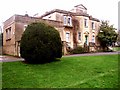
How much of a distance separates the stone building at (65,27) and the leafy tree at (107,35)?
3.81 ft

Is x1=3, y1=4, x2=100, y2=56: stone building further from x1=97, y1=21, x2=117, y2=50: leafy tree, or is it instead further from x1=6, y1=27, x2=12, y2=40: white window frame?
x1=97, y1=21, x2=117, y2=50: leafy tree

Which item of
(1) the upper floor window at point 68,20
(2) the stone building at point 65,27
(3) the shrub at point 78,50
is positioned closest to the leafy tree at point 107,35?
(2) the stone building at point 65,27

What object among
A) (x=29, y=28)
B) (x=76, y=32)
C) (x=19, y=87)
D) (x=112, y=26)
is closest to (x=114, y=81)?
(x=19, y=87)

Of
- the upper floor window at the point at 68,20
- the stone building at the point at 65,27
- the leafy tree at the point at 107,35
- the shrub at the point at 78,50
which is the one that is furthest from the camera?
the leafy tree at the point at 107,35

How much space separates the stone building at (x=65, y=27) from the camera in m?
31.6

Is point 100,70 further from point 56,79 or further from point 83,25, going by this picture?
point 83,25

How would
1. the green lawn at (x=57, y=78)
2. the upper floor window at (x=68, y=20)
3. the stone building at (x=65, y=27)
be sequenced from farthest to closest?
the upper floor window at (x=68, y=20) < the stone building at (x=65, y=27) < the green lawn at (x=57, y=78)

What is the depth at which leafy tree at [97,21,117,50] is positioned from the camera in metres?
44.9

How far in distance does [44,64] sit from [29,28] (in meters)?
3.98

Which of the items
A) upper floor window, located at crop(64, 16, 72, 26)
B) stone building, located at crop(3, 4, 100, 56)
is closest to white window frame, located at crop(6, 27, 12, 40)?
stone building, located at crop(3, 4, 100, 56)

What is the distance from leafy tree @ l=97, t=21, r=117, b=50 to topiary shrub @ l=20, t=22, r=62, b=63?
25.8 meters

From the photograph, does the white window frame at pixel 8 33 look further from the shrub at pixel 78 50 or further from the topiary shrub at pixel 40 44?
the topiary shrub at pixel 40 44

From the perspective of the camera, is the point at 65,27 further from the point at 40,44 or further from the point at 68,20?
the point at 40,44

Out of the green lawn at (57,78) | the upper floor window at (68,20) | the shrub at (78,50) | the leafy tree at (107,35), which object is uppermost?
the upper floor window at (68,20)
